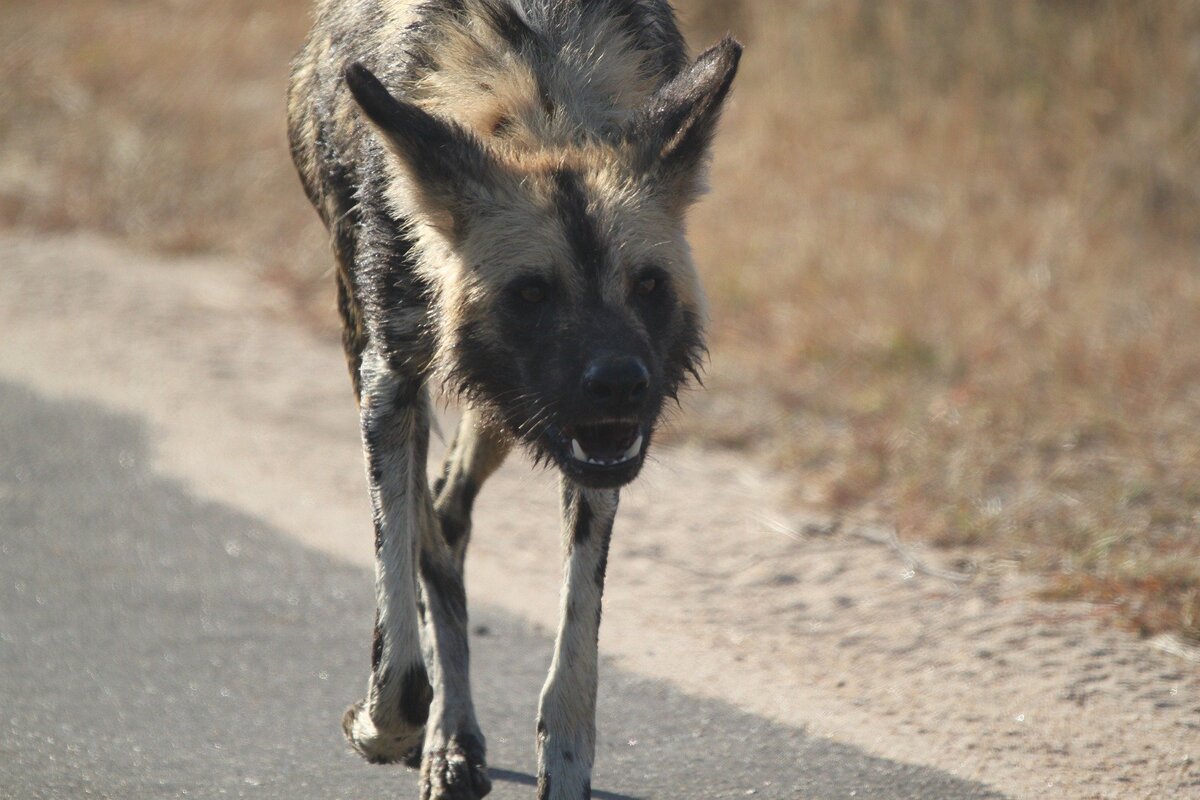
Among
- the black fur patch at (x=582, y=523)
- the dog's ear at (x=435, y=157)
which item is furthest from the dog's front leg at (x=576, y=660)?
the dog's ear at (x=435, y=157)

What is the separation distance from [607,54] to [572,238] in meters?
0.63

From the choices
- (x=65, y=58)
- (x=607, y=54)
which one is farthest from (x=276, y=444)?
(x=65, y=58)

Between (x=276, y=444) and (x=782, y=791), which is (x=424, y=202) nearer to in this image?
(x=782, y=791)

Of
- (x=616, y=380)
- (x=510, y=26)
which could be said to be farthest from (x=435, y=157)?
(x=616, y=380)

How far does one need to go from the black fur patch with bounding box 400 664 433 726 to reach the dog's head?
64 cm

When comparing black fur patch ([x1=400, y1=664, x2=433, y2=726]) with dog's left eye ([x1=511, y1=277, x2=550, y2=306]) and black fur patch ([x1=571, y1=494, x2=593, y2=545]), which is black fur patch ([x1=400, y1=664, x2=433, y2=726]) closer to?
black fur patch ([x1=571, y1=494, x2=593, y2=545])

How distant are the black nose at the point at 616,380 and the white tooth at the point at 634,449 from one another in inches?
6.2

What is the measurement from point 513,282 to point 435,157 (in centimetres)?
33

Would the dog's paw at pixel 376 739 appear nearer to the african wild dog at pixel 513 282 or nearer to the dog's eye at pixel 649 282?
the african wild dog at pixel 513 282

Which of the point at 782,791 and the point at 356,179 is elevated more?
the point at 356,179

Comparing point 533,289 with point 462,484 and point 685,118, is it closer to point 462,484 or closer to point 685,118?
point 685,118

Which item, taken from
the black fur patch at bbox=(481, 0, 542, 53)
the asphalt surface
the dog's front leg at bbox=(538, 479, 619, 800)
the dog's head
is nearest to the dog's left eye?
the dog's head

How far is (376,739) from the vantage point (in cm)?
352

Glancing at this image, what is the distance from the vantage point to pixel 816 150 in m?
8.62
